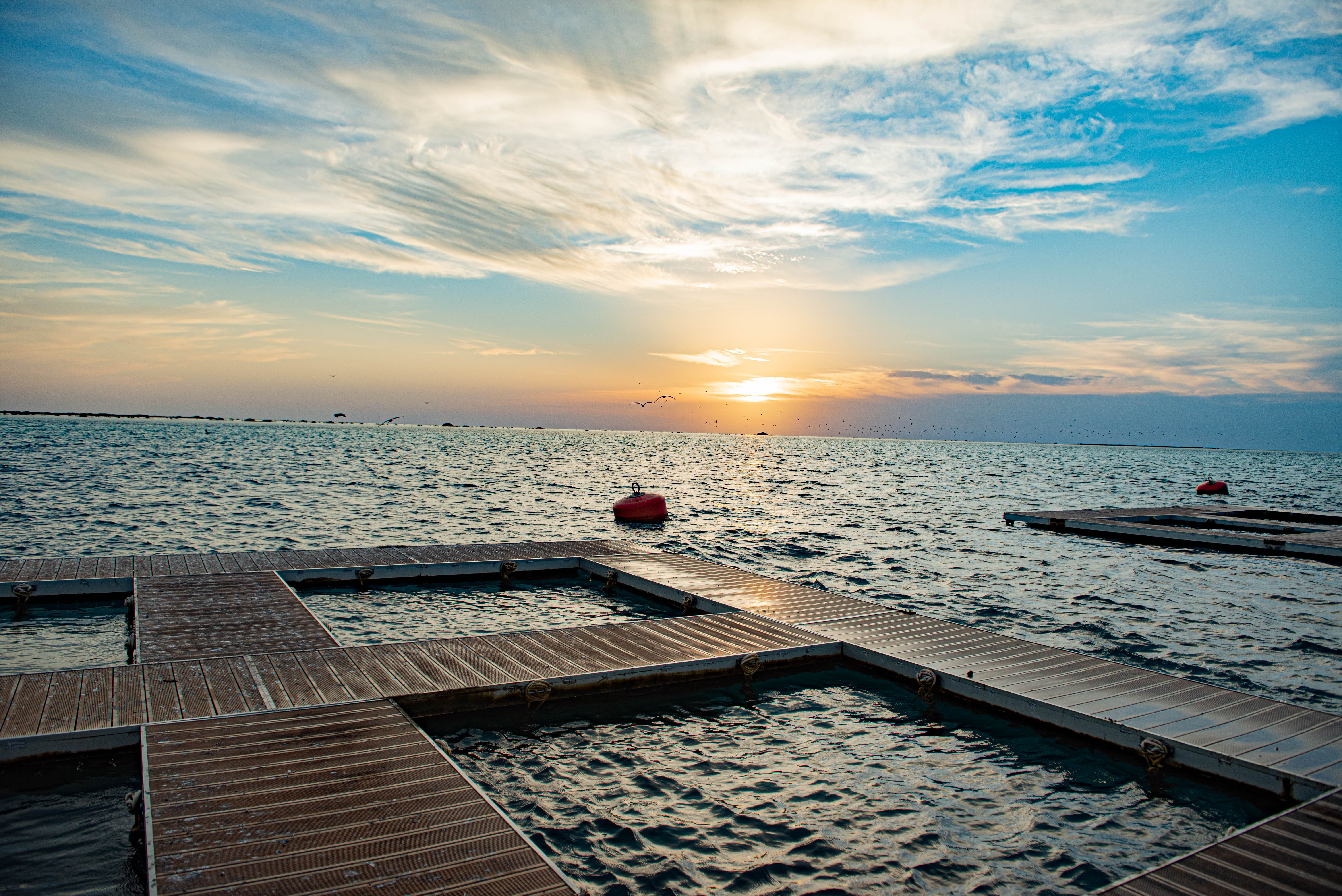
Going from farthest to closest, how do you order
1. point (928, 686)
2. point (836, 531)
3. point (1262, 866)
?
1. point (836, 531)
2. point (928, 686)
3. point (1262, 866)

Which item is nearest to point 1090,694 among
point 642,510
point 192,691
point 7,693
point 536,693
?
point 536,693

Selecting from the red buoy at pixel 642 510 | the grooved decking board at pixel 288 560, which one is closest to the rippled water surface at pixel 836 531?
the red buoy at pixel 642 510

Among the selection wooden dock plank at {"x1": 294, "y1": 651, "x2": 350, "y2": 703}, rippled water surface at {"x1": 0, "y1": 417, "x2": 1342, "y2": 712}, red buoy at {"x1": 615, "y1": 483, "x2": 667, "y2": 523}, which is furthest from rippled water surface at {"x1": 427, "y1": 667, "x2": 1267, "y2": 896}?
red buoy at {"x1": 615, "y1": 483, "x2": 667, "y2": 523}

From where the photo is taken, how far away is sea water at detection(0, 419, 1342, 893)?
6.92m

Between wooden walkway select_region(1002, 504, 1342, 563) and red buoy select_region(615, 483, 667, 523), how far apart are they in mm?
15589

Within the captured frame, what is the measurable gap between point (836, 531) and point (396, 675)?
2564 centimetres

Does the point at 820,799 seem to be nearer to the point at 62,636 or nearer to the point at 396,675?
the point at 396,675

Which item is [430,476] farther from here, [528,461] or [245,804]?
[245,804]

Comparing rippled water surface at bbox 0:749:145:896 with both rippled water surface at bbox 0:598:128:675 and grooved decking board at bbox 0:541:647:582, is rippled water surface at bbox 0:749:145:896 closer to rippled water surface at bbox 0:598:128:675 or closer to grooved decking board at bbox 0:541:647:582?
rippled water surface at bbox 0:598:128:675

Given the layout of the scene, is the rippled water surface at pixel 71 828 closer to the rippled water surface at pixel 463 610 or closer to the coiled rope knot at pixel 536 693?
the coiled rope knot at pixel 536 693

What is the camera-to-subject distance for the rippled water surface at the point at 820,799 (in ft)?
21.5

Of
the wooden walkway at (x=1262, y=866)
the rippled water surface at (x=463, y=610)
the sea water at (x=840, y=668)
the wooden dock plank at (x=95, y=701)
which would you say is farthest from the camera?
the rippled water surface at (x=463, y=610)

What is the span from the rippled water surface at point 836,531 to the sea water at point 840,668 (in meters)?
0.17

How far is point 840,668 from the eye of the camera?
11719 mm
